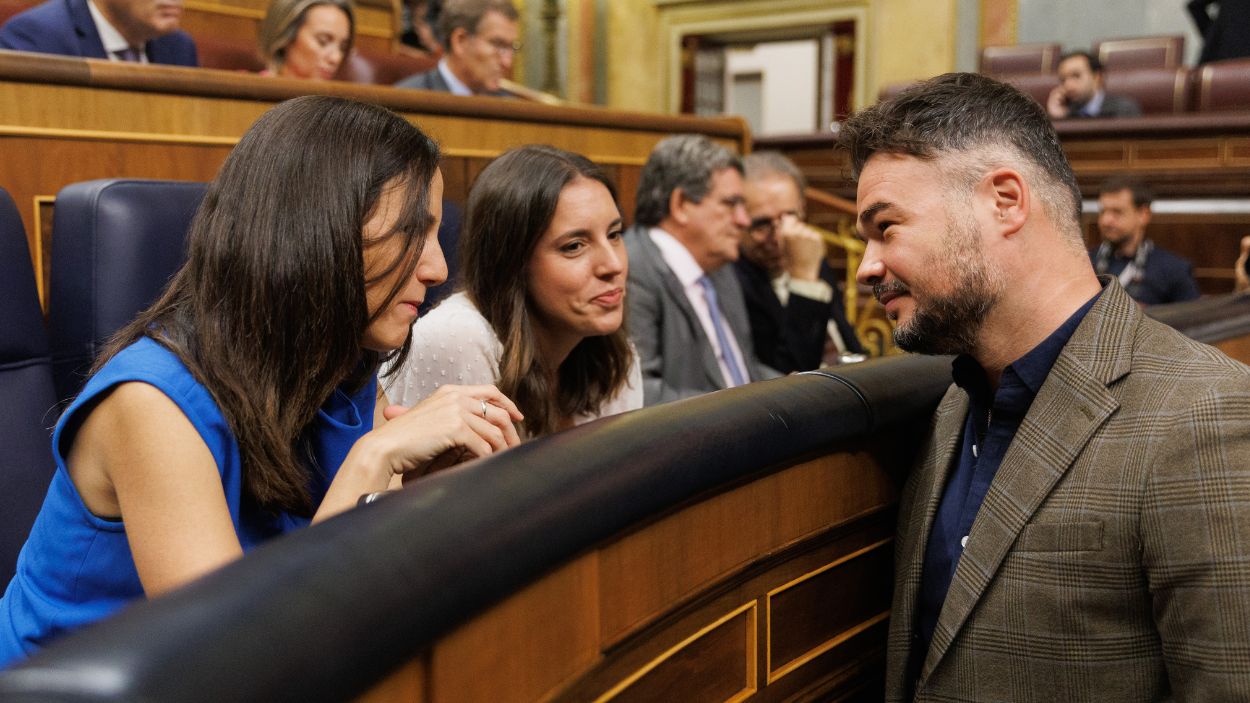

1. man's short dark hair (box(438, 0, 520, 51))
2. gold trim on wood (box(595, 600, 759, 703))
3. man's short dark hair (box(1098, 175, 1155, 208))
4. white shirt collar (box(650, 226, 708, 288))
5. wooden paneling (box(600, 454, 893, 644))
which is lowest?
gold trim on wood (box(595, 600, 759, 703))

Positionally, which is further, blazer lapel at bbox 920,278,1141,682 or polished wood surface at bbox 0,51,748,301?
polished wood surface at bbox 0,51,748,301

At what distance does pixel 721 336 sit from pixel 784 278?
546mm

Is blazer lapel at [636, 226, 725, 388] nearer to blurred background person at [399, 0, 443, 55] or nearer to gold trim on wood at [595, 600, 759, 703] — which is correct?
gold trim on wood at [595, 600, 759, 703]

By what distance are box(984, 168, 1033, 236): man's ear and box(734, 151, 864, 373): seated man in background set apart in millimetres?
1534

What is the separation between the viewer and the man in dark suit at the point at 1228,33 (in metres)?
4.83

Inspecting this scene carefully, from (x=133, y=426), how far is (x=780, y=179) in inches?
81.4

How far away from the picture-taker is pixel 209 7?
11.7ft

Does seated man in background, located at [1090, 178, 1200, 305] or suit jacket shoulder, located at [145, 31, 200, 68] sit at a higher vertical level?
suit jacket shoulder, located at [145, 31, 200, 68]

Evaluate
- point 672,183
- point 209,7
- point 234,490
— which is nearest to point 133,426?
point 234,490

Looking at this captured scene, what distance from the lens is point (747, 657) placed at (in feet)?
2.80

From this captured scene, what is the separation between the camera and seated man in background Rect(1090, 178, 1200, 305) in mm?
3436

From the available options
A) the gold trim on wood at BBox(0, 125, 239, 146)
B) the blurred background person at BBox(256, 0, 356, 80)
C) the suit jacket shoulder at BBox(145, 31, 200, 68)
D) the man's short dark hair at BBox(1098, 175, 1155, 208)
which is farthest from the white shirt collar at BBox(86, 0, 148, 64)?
the man's short dark hair at BBox(1098, 175, 1155, 208)

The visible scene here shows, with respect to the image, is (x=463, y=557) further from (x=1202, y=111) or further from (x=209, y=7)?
(x=1202, y=111)

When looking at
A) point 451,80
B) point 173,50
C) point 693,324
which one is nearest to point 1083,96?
point 451,80
